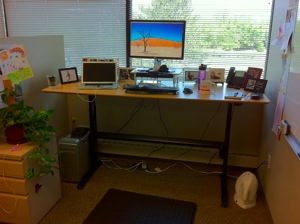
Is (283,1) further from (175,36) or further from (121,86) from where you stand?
(121,86)

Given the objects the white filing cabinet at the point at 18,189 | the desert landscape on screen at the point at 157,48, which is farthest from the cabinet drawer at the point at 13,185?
the desert landscape on screen at the point at 157,48

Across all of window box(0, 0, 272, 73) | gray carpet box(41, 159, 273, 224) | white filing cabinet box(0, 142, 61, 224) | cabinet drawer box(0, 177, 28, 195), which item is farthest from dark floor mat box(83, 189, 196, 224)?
window box(0, 0, 272, 73)

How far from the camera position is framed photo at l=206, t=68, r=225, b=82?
266 cm

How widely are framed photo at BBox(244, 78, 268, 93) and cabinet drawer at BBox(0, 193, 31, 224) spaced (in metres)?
1.92

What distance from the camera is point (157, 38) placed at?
263 centimetres

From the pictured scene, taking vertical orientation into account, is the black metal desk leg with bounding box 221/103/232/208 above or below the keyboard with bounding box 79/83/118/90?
below

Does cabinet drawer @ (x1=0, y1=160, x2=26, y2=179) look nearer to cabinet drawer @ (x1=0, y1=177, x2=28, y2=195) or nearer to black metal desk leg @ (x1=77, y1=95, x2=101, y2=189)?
cabinet drawer @ (x1=0, y1=177, x2=28, y2=195)

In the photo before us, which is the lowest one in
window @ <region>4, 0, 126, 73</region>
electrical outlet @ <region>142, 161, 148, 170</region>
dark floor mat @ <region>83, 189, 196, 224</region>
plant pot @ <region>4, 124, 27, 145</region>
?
dark floor mat @ <region>83, 189, 196, 224</region>

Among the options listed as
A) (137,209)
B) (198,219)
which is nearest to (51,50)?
(137,209)

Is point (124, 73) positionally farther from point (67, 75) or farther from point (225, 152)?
point (225, 152)

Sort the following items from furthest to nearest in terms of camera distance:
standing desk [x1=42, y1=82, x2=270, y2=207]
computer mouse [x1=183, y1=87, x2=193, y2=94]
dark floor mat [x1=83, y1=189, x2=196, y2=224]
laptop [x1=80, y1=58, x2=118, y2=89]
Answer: laptop [x1=80, y1=58, x2=118, y2=89] → computer mouse [x1=183, y1=87, x2=193, y2=94] → standing desk [x1=42, y1=82, x2=270, y2=207] → dark floor mat [x1=83, y1=189, x2=196, y2=224]

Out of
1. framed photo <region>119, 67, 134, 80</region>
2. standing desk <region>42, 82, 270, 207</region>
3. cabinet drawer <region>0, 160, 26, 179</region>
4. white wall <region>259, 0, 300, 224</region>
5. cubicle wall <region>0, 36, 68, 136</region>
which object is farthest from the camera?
framed photo <region>119, 67, 134, 80</region>

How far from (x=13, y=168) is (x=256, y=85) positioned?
1955 millimetres

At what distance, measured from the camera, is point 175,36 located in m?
2.60
